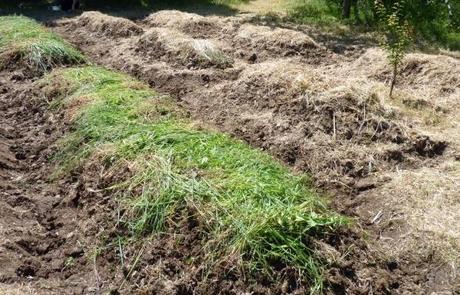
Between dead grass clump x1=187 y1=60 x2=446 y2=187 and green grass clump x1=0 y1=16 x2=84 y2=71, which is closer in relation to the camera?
dead grass clump x1=187 y1=60 x2=446 y2=187

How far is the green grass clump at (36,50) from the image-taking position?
6.68m

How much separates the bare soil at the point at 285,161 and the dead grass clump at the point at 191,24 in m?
0.78

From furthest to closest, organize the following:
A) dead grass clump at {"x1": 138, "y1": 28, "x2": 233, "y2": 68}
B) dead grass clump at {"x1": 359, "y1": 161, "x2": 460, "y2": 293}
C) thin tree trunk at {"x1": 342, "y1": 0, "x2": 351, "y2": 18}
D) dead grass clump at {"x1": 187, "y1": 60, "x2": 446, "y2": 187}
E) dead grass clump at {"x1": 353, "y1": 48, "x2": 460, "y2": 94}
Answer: thin tree trunk at {"x1": 342, "y1": 0, "x2": 351, "y2": 18} < dead grass clump at {"x1": 138, "y1": 28, "x2": 233, "y2": 68} < dead grass clump at {"x1": 353, "y1": 48, "x2": 460, "y2": 94} < dead grass clump at {"x1": 187, "y1": 60, "x2": 446, "y2": 187} < dead grass clump at {"x1": 359, "y1": 161, "x2": 460, "y2": 293}

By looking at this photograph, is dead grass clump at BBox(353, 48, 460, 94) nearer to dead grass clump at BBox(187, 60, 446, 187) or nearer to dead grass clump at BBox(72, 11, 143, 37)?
dead grass clump at BBox(187, 60, 446, 187)

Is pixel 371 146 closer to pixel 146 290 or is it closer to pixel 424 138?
pixel 424 138

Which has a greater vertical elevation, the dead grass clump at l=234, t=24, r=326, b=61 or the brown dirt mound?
the dead grass clump at l=234, t=24, r=326, b=61

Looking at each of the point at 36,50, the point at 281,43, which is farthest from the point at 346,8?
the point at 36,50

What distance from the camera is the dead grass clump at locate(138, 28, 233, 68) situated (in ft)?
21.8

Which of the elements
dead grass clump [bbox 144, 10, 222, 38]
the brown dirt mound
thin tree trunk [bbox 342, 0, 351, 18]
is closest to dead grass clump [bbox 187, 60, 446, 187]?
the brown dirt mound

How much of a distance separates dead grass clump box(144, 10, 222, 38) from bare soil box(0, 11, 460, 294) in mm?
784

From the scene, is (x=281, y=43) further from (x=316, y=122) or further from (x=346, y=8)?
(x=346, y=8)

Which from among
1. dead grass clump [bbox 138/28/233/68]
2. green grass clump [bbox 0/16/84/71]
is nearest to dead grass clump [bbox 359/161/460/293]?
dead grass clump [bbox 138/28/233/68]

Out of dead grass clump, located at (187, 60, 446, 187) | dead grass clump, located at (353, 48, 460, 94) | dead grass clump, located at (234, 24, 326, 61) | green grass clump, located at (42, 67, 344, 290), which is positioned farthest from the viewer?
dead grass clump, located at (234, 24, 326, 61)

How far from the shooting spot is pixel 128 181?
372 cm
